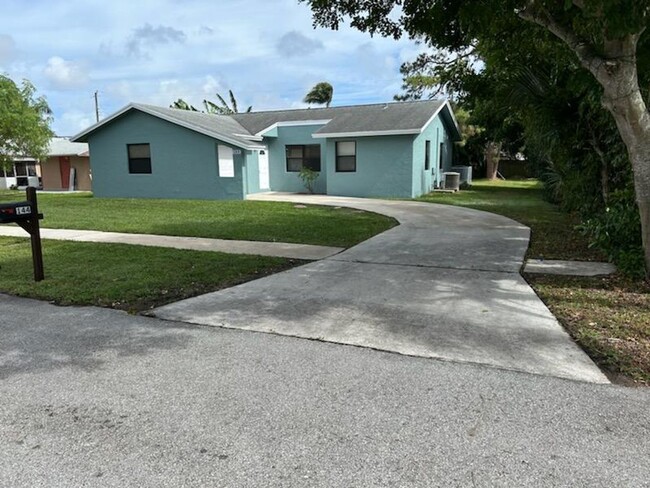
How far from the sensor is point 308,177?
21891 millimetres

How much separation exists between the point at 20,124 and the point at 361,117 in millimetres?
14025

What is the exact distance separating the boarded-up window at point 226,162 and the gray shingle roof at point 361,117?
9.00 feet

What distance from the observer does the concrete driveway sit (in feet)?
14.2

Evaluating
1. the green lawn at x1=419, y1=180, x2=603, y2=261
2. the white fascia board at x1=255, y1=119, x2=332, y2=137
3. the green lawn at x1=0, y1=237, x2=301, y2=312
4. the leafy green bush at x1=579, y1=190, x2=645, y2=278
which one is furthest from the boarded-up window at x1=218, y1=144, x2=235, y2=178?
the leafy green bush at x1=579, y1=190, x2=645, y2=278

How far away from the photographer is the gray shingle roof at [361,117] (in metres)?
20.2

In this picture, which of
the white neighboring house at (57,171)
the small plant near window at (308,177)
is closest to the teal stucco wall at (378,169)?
the small plant near window at (308,177)

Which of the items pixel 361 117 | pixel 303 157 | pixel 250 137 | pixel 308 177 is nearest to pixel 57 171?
pixel 250 137

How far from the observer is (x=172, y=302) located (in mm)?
5867

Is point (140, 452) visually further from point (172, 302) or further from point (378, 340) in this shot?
point (172, 302)

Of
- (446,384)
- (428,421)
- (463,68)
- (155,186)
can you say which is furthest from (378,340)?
(155,186)

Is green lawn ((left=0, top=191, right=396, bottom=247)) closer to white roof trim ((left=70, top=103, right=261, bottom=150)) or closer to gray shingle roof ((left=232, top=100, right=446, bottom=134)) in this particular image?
white roof trim ((left=70, top=103, right=261, bottom=150))

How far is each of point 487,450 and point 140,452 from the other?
195 centimetres

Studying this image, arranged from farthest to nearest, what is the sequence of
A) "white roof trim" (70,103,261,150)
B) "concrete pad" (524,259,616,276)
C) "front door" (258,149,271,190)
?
"front door" (258,149,271,190) < "white roof trim" (70,103,261,150) < "concrete pad" (524,259,616,276)

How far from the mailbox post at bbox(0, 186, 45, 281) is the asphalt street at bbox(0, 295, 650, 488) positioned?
2459 millimetres
